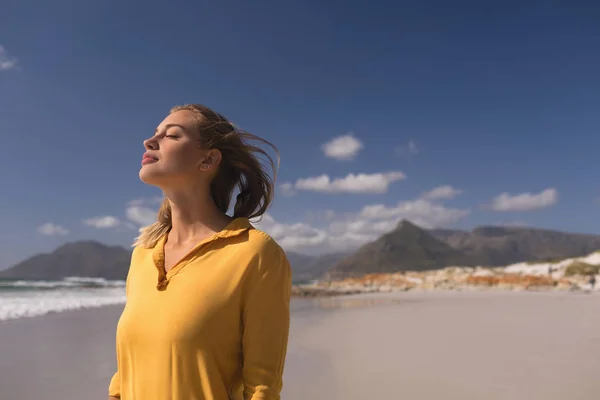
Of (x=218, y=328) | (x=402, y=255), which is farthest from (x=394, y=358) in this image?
(x=402, y=255)

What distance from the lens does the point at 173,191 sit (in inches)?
66.5

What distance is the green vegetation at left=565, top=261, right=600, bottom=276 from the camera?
74.0 ft

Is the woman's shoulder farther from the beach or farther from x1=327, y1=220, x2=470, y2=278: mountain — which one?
x1=327, y1=220, x2=470, y2=278: mountain

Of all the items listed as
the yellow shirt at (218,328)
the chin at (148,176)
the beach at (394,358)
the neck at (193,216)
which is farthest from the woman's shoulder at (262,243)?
the beach at (394,358)

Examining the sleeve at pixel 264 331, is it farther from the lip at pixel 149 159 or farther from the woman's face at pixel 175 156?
the lip at pixel 149 159

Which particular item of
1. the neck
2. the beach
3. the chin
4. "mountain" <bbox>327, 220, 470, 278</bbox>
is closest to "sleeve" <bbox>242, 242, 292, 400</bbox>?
the neck

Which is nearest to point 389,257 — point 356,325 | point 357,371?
point 356,325

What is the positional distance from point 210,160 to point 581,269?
25.7m

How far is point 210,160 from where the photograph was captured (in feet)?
5.57

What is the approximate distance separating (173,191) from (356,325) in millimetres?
7876

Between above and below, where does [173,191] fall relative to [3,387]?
above

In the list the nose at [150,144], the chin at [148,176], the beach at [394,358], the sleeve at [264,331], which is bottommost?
the beach at [394,358]

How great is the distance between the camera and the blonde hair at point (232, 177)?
1720mm

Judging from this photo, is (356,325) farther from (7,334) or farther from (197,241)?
(197,241)
